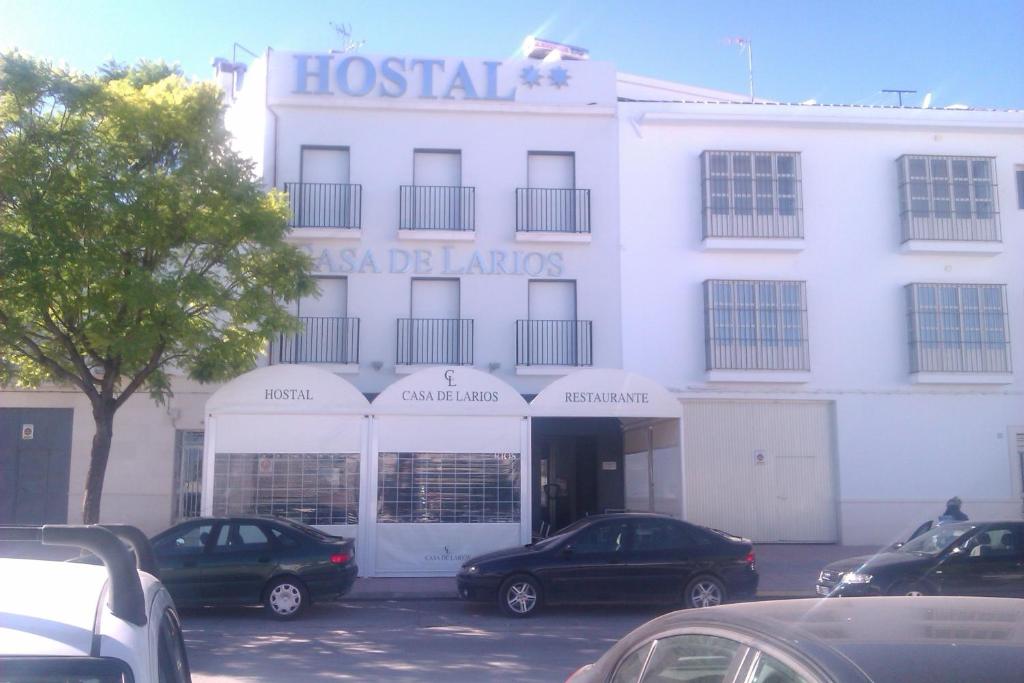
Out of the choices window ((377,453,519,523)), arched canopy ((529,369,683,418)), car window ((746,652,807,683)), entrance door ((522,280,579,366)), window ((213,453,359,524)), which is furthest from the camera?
entrance door ((522,280,579,366))

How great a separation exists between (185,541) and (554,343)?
10357 millimetres

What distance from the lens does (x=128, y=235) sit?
52.4ft

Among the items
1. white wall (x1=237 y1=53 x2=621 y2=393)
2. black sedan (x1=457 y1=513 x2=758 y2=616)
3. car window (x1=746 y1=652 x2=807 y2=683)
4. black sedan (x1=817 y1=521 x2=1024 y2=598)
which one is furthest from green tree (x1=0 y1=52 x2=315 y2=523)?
car window (x1=746 y1=652 x2=807 y2=683)

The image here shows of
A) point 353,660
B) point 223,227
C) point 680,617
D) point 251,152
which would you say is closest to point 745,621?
point 680,617

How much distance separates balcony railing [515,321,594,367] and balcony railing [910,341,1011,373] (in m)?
7.75

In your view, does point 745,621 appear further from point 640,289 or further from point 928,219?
point 928,219

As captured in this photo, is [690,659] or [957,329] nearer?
[690,659]

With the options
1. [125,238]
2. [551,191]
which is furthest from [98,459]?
[551,191]

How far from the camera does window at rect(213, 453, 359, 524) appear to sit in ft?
58.6

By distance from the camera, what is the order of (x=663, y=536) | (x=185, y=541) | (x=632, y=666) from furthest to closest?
(x=663, y=536) < (x=185, y=541) < (x=632, y=666)

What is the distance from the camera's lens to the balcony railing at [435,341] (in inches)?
866

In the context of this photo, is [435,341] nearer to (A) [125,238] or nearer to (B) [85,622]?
(A) [125,238]

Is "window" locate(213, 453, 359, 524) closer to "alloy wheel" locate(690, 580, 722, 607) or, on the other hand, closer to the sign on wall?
the sign on wall

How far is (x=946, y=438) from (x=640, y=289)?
8.06m
